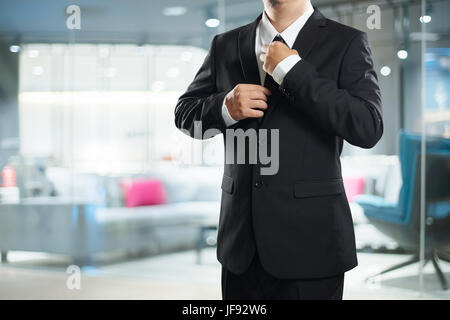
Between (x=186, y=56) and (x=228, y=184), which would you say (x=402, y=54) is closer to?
(x=186, y=56)

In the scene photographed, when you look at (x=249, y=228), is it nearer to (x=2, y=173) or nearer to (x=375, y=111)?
(x=375, y=111)

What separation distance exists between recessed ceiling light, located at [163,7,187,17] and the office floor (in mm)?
1885

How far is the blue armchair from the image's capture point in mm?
3482

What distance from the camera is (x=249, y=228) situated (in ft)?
3.44

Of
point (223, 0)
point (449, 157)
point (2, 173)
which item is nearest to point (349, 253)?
point (449, 157)

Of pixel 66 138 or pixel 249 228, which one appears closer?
pixel 249 228

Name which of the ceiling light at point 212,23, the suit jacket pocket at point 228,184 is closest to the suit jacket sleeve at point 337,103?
the suit jacket pocket at point 228,184

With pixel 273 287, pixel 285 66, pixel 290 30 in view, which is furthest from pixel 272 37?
pixel 273 287

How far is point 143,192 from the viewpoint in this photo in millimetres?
4148

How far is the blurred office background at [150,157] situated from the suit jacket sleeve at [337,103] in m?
2.65

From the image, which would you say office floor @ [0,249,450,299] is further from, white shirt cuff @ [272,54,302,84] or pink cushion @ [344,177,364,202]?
white shirt cuff @ [272,54,302,84]

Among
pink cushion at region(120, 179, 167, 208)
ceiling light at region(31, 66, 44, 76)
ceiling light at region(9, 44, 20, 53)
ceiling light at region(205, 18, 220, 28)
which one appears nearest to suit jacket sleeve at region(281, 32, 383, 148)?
ceiling light at region(205, 18, 220, 28)

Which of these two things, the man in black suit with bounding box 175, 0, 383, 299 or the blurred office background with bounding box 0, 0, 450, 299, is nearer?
the man in black suit with bounding box 175, 0, 383, 299
